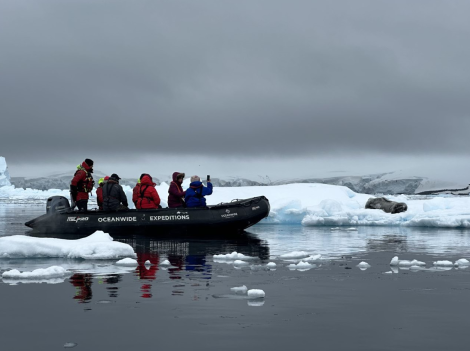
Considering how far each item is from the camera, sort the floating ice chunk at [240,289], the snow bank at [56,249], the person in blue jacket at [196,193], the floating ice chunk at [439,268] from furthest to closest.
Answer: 1. the person in blue jacket at [196,193]
2. the snow bank at [56,249]
3. the floating ice chunk at [439,268]
4. the floating ice chunk at [240,289]

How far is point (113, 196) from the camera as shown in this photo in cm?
1465

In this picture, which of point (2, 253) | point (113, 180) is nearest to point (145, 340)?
point (2, 253)

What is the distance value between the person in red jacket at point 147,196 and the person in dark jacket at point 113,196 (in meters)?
0.40

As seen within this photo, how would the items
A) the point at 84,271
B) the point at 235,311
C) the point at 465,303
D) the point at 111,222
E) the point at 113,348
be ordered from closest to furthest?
1. the point at 113,348
2. the point at 235,311
3. the point at 465,303
4. the point at 84,271
5. the point at 111,222

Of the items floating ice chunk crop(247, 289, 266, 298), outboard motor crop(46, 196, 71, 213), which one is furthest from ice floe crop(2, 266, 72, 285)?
outboard motor crop(46, 196, 71, 213)

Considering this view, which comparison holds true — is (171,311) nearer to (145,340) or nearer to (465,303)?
(145,340)

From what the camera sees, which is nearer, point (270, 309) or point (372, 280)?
point (270, 309)

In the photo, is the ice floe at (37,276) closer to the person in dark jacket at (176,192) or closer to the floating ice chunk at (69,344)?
the floating ice chunk at (69,344)

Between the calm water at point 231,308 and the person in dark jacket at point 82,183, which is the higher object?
the person in dark jacket at point 82,183

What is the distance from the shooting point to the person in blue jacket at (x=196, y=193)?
14656mm

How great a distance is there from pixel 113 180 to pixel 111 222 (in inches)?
43.3

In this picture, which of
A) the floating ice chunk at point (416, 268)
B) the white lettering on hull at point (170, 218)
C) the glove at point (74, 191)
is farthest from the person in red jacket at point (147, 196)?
the floating ice chunk at point (416, 268)

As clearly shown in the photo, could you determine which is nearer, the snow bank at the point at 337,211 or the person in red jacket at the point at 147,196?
the person in red jacket at the point at 147,196

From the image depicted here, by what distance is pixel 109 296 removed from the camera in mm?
6453
